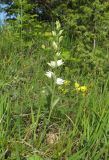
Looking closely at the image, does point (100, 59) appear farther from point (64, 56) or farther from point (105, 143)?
point (105, 143)

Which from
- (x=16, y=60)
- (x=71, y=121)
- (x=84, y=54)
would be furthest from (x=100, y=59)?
(x=71, y=121)

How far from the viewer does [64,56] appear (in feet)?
18.0

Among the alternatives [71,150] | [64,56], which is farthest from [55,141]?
[64,56]

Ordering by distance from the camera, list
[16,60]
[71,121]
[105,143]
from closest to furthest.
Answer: [105,143] < [71,121] < [16,60]

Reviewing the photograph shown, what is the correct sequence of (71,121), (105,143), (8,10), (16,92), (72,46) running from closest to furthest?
(105,143), (71,121), (16,92), (72,46), (8,10)

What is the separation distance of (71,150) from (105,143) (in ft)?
0.73

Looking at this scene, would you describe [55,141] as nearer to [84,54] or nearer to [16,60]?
[16,60]

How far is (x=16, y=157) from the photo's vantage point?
2562 millimetres

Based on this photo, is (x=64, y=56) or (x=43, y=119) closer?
(x=43, y=119)

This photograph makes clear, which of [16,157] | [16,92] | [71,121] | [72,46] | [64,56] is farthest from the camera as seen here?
[72,46]

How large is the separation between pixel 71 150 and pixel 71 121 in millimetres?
217

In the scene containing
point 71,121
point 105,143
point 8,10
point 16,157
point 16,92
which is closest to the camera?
point 16,157

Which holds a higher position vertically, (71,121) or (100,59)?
(71,121)

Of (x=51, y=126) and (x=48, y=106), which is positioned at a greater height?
(x=48, y=106)
